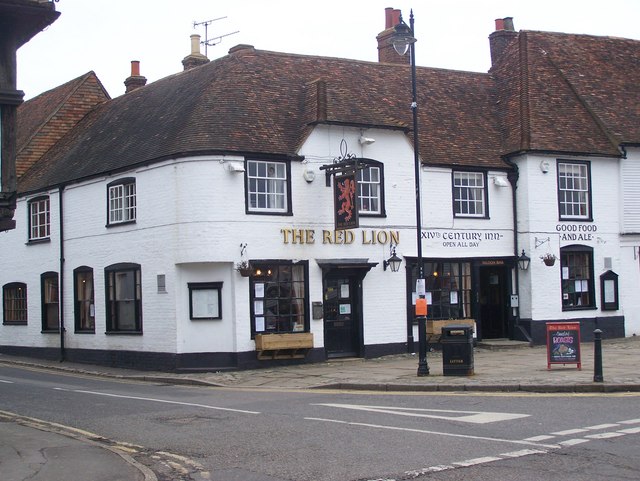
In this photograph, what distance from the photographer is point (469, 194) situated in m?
27.4

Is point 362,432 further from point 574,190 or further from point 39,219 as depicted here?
point 39,219

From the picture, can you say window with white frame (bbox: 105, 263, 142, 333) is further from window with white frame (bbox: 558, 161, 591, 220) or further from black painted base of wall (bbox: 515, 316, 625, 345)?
window with white frame (bbox: 558, 161, 591, 220)

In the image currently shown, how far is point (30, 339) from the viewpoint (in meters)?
30.6

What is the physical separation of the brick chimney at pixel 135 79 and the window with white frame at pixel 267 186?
13901 mm

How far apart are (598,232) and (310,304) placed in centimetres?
1031

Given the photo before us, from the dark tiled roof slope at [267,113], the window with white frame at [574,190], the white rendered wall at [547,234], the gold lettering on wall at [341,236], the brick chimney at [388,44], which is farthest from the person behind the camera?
the brick chimney at [388,44]

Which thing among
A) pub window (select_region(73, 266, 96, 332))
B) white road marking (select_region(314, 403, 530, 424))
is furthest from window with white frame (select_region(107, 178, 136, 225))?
white road marking (select_region(314, 403, 530, 424))

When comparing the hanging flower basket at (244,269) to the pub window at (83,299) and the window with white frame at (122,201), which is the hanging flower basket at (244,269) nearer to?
the window with white frame at (122,201)

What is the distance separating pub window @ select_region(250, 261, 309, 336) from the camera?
23.5 metres

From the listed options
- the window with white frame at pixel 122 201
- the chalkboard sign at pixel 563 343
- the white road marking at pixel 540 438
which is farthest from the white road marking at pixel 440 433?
the window with white frame at pixel 122 201

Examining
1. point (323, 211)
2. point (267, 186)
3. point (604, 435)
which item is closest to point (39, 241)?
point (267, 186)

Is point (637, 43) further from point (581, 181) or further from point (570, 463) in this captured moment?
point (570, 463)

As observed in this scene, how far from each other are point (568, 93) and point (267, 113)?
1101cm

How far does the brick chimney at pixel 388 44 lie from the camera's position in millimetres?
32219
